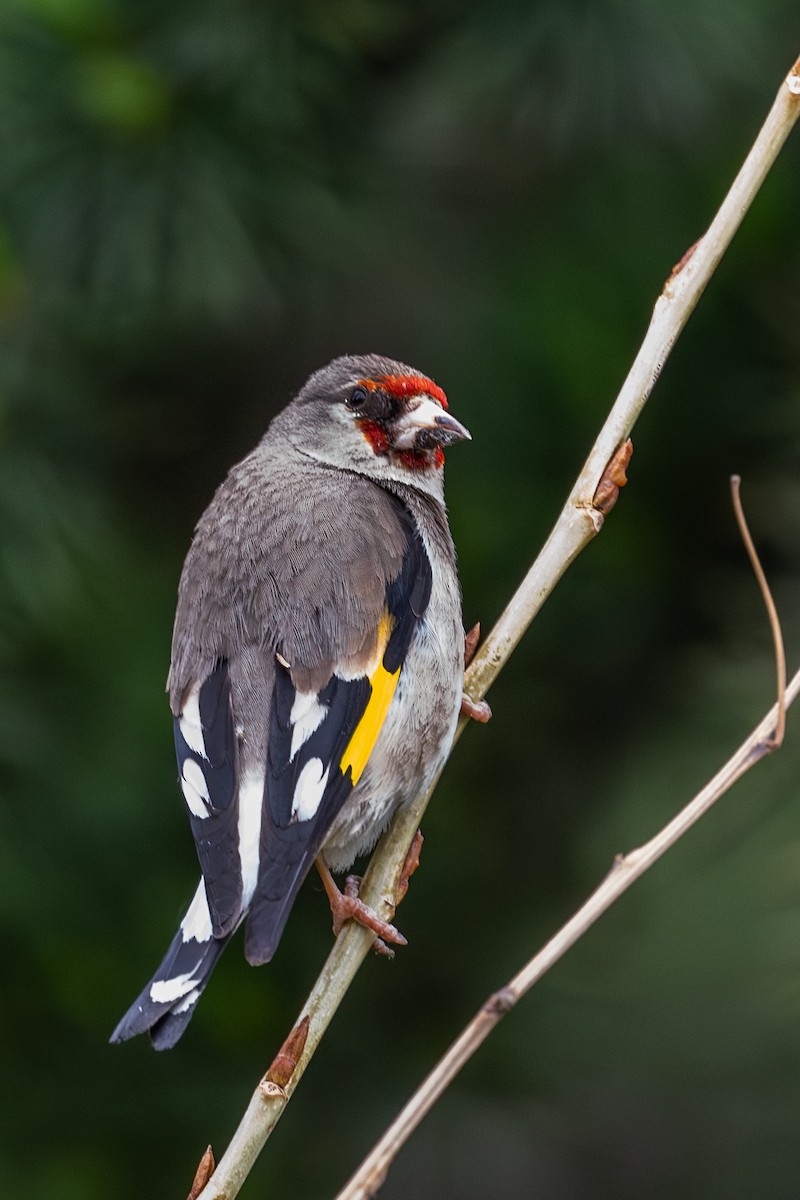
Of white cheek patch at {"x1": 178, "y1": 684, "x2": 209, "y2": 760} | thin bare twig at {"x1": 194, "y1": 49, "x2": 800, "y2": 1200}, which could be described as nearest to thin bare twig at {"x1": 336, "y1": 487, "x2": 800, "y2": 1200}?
thin bare twig at {"x1": 194, "y1": 49, "x2": 800, "y2": 1200}

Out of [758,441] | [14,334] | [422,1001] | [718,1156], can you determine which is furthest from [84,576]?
[718,1156]

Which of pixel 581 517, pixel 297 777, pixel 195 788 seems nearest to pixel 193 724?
pixel 195 788

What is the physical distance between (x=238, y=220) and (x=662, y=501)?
1.27 metres

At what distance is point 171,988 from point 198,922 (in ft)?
0.45

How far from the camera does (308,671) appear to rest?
2764 mm

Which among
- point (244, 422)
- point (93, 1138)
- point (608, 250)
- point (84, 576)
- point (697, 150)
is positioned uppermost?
point (697, 150)

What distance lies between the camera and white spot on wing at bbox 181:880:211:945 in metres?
2.47

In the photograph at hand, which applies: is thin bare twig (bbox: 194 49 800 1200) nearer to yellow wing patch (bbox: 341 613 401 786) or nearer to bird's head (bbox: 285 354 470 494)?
yellow wing patch (bbox: 341 613 401 786)

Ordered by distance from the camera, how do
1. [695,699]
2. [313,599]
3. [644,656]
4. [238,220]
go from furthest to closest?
[644,656]
[238,220]
[695,699]
[313,599]

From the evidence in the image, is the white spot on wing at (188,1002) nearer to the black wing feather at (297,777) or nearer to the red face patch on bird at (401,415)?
the black wing feather at (297,777)

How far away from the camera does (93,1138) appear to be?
408cm

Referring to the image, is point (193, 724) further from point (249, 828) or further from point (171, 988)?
point (171, 988)

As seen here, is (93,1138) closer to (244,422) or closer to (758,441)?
(244,422)

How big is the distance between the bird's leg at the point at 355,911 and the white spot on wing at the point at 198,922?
0.23 meters
